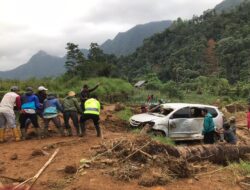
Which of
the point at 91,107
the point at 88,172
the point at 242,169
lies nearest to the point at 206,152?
the point at 242,169

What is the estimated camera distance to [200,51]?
225 feet

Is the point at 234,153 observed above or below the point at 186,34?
below

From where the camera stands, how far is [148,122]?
13406 mm

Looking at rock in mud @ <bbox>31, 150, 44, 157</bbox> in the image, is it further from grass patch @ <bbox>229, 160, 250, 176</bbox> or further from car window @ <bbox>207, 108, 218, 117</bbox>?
car window @ <bbox>207, 108, 218, 117</bbox>

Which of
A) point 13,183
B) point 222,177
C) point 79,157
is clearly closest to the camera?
point 13,183

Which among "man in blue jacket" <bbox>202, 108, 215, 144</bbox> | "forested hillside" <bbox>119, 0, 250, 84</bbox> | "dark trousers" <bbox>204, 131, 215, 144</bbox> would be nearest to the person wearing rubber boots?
"man in blue jacket" <bbox>202, 108, 215, 144</bbox>

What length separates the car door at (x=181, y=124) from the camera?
13.3 meters

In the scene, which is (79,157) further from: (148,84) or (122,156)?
(148,84)

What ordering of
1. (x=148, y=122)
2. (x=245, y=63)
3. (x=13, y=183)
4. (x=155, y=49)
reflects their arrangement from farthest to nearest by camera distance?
(x=155, y=49) < (x=245, y=63) < (x=148, y=122) < (x=13, y=183)

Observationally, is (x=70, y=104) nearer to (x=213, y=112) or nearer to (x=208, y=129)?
(x=208, y=129)

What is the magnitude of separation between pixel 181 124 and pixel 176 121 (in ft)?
0.76

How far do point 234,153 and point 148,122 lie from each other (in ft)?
10.8

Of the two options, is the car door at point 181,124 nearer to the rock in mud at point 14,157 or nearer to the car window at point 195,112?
the car window at point 195,112

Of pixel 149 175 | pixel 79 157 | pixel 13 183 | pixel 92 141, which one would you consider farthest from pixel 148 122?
pixel 13 183
